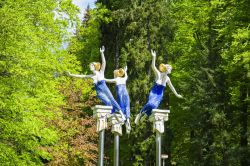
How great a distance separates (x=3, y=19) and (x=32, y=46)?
146 cm

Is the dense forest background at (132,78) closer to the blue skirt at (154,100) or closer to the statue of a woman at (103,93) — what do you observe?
the statue of a woman at (103,93)

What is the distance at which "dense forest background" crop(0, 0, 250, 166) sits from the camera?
12.8 m

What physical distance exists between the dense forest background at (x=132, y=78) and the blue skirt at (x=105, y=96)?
215cm

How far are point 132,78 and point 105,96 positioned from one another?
13061 mm

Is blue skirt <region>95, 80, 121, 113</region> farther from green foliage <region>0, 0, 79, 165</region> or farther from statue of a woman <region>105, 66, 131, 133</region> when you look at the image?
green foliage <region>0, 0, 79, 165</region>

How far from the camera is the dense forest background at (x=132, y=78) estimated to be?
12.8 meters

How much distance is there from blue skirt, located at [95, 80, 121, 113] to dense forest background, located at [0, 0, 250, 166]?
215 centimetres

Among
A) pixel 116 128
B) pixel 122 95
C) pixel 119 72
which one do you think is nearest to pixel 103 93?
pixel 122 95

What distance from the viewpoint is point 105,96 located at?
11.7 metres

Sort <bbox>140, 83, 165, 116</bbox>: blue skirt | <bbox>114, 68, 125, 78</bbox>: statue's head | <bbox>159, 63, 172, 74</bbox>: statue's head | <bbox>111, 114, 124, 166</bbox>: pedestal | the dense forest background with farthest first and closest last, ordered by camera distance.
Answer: the dense forest background
<bbox>114, 68, 125, 78</bbox>: statue's head
<bbox>159, 63, 172, 74</bbox>: statue's head
<bbox>140, 83, 165, 116</bbox>: blue skirt
<bbox>111, 114, 124, 166</bbox>: pedestal

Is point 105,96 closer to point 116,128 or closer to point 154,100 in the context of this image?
point 116,128

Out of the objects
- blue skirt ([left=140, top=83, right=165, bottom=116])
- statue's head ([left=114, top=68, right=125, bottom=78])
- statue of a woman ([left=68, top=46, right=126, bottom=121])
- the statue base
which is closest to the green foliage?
statue of a woman ([left=68, top=46, right=126, bottom=121])

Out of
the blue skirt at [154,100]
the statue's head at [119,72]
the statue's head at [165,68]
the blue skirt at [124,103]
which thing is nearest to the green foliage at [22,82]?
the statue's head at [119,72]

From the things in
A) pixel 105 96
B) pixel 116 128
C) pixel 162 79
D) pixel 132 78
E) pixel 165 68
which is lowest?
pixel 116 128
